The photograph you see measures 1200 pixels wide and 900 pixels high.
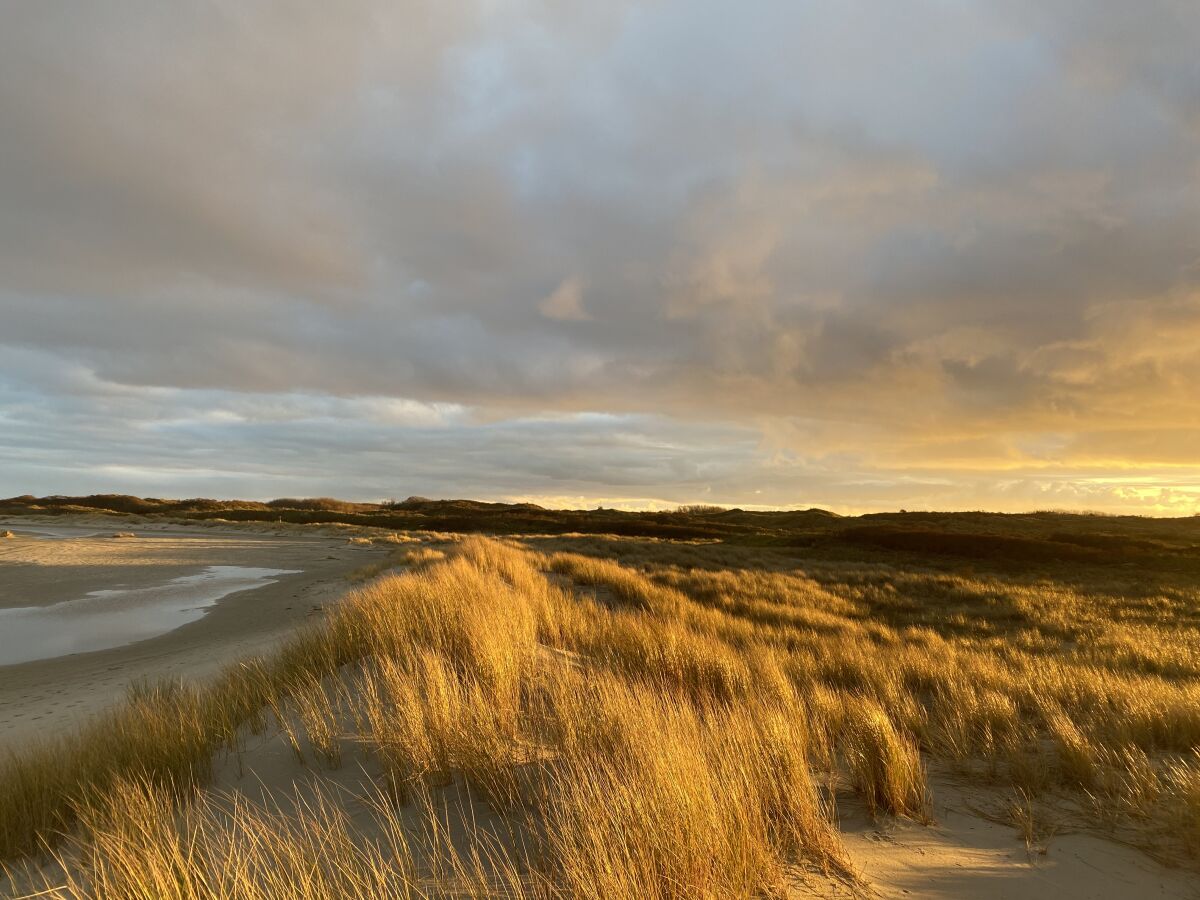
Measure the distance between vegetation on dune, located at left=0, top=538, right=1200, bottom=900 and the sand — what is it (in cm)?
358

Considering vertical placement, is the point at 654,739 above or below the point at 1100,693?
above

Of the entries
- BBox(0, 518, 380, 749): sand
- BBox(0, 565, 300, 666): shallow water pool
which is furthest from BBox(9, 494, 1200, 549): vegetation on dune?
BBox(0, 565, 300, 666): shallow water pool

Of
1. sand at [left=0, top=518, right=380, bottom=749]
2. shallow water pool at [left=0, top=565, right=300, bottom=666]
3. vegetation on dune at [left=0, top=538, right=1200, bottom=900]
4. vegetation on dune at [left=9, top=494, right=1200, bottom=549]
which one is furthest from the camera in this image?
vegetation on dune at [left=9, top=494, right=1200, bottom=549]

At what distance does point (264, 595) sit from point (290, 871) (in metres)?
19.3

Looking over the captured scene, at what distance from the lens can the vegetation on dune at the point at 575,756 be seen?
2.82 metres

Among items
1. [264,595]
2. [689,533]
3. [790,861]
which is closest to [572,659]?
[790,861]

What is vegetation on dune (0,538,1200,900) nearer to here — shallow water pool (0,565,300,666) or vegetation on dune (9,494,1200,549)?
shallow water pool (0,565,300,666)

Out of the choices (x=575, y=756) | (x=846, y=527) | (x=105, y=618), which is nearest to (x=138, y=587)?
(x=105, y=618)

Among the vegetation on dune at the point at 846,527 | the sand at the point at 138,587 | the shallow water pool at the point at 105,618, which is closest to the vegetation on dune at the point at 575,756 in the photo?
the sand at the point at 138,587

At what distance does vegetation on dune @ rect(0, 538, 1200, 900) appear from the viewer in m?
2.82

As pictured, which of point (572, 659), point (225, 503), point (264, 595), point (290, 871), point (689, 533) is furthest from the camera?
point (225, 503)

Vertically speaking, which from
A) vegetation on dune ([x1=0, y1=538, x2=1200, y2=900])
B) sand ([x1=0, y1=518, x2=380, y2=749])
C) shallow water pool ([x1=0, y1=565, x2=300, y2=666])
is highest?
vegetation on dune ([x1=0, y1=538, x2=1200, y2=900])

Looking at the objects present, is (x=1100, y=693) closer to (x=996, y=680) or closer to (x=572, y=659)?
(x=996, y=680)

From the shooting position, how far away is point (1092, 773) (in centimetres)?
462
